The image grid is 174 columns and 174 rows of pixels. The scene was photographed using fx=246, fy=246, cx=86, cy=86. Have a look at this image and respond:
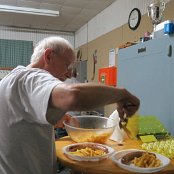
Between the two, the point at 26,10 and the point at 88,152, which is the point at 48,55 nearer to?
the point at 88,152

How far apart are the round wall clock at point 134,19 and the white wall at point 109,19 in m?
0.06

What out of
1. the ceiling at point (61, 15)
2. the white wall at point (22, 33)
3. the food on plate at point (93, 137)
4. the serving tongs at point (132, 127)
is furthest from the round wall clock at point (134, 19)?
the white wall at point (22, 33)

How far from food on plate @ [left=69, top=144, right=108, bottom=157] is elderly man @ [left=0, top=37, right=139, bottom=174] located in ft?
0.38

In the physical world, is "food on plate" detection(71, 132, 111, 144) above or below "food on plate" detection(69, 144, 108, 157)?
above

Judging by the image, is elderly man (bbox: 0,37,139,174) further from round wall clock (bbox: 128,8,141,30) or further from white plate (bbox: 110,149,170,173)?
round wall clock (bbox: 128,8,141,30)

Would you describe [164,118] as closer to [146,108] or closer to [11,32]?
[146,108]

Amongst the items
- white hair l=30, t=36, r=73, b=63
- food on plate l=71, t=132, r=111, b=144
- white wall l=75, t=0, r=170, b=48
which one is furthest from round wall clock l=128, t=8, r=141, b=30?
white hair l=30, t=36, r=73, b=63

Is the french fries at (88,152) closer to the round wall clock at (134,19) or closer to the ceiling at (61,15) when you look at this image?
the round wall clock at (134,19)

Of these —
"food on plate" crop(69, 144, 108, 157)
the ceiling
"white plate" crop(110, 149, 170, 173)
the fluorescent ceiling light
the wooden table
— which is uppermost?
the ceiling

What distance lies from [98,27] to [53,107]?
14.1 ft

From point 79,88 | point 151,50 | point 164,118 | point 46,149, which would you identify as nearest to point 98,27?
point 151,50

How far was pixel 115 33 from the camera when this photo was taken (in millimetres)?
4113

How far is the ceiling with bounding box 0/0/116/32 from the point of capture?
4227mm

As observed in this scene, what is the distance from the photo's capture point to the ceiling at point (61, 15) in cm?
423
